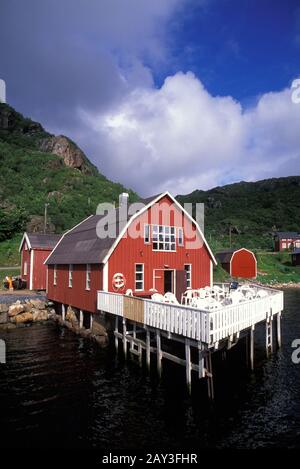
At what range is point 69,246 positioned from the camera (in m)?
28.3

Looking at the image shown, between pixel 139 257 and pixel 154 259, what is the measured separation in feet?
4.27

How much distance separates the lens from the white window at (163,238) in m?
23.8

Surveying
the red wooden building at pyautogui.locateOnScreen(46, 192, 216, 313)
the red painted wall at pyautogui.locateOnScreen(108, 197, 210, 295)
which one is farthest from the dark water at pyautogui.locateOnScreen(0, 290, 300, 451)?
the red painted wall at pyautogui.locateOnScreen(108, 197, 210, 295)

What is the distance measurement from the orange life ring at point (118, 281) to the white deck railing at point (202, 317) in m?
2.26

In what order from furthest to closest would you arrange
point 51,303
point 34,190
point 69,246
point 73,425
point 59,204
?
point 34,190 < point 59,204 < point 51,303 < point 69,246 < point 73,425

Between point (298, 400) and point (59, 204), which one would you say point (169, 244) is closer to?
point (298, 400)

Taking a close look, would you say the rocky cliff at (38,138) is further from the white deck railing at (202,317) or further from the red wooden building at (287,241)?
the white deck railing at (202,317)

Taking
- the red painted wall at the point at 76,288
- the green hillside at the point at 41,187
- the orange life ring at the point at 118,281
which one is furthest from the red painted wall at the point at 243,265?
the orange life ring at the point at 118,281

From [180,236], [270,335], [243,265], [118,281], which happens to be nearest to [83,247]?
[118,281]

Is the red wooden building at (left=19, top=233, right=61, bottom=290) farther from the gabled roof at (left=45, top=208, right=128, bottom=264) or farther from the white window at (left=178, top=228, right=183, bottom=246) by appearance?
the white window at (left=178, top=228, right=183, bottom=246)

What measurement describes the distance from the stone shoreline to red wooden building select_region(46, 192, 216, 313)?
1.37 meters

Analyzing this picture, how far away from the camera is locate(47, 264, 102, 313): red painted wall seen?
22.2 m
